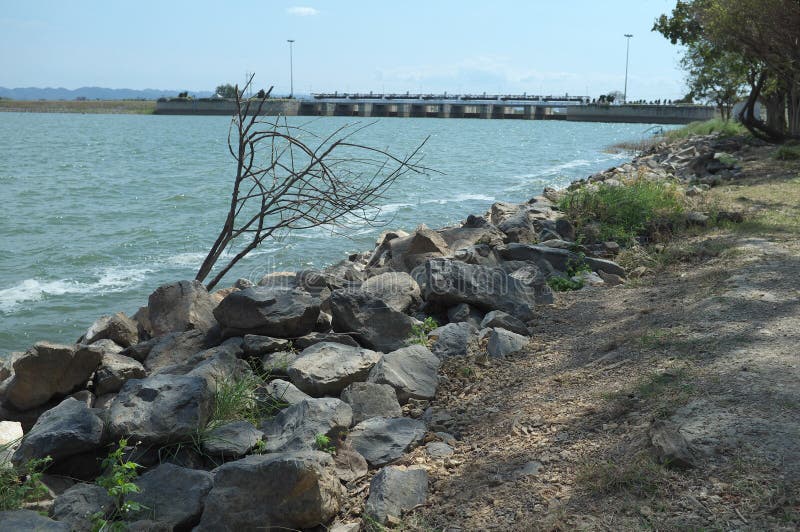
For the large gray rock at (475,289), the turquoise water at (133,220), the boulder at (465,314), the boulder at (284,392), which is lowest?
the turquoise water at (133,220)

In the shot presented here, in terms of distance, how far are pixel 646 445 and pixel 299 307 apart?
2893 millimetres

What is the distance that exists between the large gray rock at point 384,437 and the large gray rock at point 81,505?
1276 millimetres

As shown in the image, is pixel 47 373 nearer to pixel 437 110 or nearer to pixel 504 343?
pixel 504 343

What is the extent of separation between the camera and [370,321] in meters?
5.55

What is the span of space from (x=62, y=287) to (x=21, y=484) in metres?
8.15

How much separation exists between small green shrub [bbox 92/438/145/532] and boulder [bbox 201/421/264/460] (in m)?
0.42

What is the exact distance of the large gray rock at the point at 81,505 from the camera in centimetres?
318

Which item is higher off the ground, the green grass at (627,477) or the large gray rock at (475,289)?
the large gray rock at (475,289)

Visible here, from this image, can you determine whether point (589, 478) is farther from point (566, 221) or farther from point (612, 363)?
point (566, 221)

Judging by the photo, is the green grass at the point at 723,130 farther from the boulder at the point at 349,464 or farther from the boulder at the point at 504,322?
the boulder at the point at 349,464

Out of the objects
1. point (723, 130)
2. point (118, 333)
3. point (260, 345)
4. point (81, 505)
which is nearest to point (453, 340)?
point (260, 345)

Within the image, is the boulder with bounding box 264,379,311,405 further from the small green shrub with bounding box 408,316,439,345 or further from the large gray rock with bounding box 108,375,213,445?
the small green shrub with bounding box 408,316,439,345

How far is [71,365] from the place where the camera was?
16.0ft

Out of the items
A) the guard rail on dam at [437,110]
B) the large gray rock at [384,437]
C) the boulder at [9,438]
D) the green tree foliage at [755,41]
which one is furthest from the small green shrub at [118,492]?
the guard rail on dam at [437,110]
